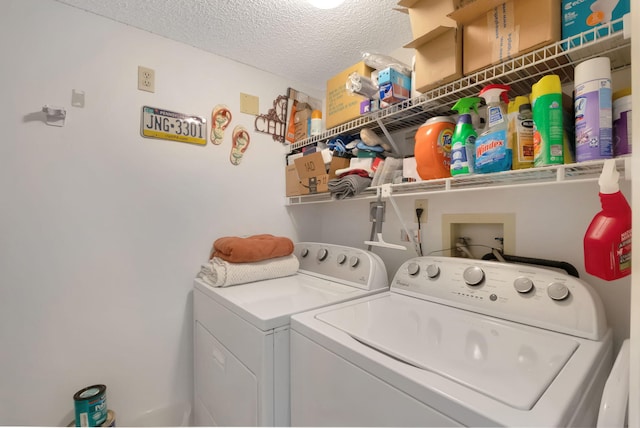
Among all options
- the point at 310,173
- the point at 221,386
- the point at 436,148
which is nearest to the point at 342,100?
the point at 310,173

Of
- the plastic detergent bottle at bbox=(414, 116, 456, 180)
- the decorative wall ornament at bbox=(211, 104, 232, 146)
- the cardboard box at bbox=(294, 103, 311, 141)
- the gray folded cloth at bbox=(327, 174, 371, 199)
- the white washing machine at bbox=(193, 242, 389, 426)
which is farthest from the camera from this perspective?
the cardboard box at bbox=(294, 103, 311, 141)

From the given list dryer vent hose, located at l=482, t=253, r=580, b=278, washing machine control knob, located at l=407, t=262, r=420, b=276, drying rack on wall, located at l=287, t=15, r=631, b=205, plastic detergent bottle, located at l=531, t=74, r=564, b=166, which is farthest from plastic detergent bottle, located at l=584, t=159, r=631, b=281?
washing machine control knob, located at l=407, t=262, r=420, b=276

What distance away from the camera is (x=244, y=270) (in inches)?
61.4

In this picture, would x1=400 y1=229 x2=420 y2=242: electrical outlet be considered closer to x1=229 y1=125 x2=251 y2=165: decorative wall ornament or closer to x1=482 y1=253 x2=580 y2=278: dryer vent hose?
x1=482 y1=253 x2=580 y2=278: dryer vent hose

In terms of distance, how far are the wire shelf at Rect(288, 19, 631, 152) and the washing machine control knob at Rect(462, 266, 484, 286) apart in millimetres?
710

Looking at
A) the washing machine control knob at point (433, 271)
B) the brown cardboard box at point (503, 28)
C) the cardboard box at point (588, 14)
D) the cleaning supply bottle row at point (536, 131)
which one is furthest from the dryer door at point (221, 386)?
the cardboard box at point (588, 14)

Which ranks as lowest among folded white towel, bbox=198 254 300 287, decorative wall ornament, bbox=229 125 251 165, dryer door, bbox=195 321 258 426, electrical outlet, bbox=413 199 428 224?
dryer door, bbox=195 321 258 426

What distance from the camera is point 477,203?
1.36 m

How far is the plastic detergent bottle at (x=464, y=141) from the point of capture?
42.4 inches

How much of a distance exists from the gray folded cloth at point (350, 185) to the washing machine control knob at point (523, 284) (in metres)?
0.80

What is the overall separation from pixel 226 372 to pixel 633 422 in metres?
1.30

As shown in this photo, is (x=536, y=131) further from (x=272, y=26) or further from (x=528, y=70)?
(x=272, y=26)

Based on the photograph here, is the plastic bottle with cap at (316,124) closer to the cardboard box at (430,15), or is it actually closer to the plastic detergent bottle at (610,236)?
the cardboard box at (430,15)

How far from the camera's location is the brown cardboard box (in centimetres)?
89
